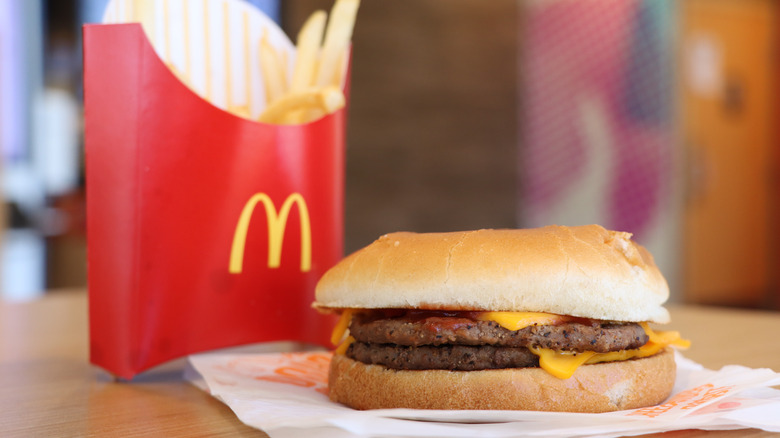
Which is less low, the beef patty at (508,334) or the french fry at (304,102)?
the french fry at (304,102)

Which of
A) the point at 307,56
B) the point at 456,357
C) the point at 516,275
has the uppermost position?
the point at 307,56

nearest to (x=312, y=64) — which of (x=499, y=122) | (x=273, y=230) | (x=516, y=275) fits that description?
(x=273, y=230)

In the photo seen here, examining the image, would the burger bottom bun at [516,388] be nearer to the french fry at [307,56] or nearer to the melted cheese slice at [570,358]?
the melted cheese slice at [570,358]

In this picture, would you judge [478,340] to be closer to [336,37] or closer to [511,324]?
[511,324]

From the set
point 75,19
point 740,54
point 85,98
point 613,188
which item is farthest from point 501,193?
A: point 85,98

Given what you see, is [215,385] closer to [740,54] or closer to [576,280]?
[576,280]

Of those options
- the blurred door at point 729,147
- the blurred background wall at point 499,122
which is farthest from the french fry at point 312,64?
the blurred door at point 729,147

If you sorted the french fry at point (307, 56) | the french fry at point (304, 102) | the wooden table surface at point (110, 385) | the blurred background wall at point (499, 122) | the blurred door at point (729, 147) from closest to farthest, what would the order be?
the wooden table surface at point (110, 385), the french fry at point (304, 102), the french fry at point (307, 56), the blurred background wall at point (499, 122), the blurred door at point (729, 147)
